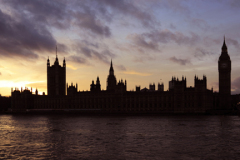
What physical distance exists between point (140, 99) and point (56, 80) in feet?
178

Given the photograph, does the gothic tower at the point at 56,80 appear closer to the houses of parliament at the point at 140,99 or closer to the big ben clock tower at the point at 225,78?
the houses of parliament at the point at 140,99

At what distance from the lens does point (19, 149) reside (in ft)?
109

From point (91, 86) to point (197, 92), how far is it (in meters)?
54.9

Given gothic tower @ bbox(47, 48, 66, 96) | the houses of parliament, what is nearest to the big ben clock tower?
the houses of parliament

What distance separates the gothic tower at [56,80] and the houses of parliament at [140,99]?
311cm

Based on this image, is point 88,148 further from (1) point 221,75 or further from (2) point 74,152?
(1) point 221,75

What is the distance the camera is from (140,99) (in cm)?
11775

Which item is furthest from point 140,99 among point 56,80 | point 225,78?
point 56,80

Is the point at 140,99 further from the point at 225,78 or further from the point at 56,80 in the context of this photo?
the point at 56,80

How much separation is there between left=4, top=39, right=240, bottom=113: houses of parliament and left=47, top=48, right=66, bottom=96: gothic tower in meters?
3.11

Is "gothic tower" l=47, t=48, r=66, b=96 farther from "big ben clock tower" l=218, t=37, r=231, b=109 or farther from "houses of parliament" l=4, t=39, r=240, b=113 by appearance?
"big ben clock tower" l=218, t=37, r=231, b=109

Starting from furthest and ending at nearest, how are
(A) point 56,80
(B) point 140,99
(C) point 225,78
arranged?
(A) point 56,80, (C) point 225,78, (B) point 140,99

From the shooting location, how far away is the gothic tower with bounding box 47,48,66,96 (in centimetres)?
15538

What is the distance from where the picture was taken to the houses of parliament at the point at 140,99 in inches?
4281
